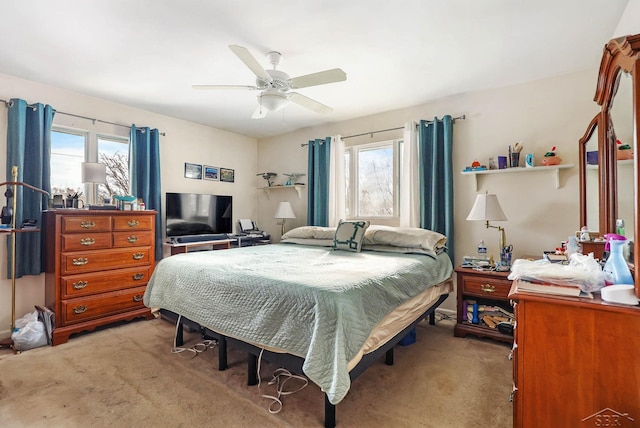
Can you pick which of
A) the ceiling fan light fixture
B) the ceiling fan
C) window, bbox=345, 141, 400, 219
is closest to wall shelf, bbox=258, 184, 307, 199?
window, bbox=345, 141, 400, 219

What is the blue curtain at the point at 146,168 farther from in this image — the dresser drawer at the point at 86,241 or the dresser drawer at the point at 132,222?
the dresser drawer at the point at 86,241

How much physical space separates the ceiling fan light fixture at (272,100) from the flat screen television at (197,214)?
2.28m

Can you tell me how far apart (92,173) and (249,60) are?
2172 mm

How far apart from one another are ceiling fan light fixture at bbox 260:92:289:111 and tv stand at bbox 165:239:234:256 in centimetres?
226

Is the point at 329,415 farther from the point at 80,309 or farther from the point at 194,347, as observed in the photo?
the point at 80,309

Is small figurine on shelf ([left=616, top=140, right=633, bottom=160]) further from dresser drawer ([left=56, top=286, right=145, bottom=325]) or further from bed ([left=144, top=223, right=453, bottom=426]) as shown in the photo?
dresser drawer ([left=56, top=286, right=145, bottom=325])

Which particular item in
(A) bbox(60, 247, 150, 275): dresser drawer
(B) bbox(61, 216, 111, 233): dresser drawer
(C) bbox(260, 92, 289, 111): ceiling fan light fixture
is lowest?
(A) bbox(60, 247, 150, 275): dresser drawer

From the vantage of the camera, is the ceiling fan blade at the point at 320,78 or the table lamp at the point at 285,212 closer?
the ceiling fan blade at the point at 320,78

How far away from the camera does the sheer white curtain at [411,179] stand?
365 centimetres

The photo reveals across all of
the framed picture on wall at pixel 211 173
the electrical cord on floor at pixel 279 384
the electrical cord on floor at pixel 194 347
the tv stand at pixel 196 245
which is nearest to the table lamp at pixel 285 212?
the tv stand at pixel 196 245

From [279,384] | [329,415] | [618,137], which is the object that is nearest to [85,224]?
[279,384]

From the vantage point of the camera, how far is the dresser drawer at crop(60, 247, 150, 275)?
9.39 ft

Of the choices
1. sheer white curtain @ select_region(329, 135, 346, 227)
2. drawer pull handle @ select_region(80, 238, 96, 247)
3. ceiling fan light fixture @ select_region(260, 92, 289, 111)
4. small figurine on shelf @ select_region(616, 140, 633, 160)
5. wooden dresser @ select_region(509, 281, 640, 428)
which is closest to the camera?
wooden dresser @ select_region(509, 281, 640, 428)

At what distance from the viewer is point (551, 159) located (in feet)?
9.36
